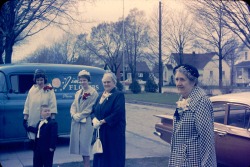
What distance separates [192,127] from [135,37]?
4839 cm

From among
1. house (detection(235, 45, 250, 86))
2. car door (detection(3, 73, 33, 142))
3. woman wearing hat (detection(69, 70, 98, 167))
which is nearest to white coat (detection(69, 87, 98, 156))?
woman wearing hat (detection(69, 70, 98, 167))

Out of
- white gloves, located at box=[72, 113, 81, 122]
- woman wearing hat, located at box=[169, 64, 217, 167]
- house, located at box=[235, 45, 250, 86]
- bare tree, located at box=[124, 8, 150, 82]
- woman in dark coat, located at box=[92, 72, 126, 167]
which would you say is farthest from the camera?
house, located at box=[235, 45, 250, 86]

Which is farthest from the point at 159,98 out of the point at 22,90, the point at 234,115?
the point at 234,115

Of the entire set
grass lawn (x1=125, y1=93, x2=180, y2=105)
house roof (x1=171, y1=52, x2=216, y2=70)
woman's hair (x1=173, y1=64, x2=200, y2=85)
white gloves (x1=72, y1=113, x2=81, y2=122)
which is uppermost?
house roof (x1=171, y1=52, x2=216, y2=70)

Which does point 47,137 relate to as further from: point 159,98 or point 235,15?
point 159,98

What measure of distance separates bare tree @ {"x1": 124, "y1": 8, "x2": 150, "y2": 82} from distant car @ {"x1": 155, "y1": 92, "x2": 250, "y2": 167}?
40.1 metres

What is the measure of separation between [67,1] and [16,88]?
26.2 feet

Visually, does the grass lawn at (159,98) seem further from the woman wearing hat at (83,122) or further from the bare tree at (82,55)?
the bare tree at (82,55)

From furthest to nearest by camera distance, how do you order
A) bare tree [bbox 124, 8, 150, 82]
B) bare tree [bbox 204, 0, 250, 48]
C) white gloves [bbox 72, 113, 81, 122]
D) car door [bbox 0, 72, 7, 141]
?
bare tree [bbox 124, 8, 150, 82] < bare tree [bbox 204, 0, 250, 48] < car door [bbox 0, 72, 7, 141] < white gloves [bbox 72, 113, 81, 122]

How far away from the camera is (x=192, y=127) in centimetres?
349

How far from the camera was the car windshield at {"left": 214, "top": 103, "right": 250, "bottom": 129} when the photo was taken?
5.48m

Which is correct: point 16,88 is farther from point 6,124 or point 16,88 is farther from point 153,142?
point 153,142

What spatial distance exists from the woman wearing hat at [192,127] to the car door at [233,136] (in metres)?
1.93

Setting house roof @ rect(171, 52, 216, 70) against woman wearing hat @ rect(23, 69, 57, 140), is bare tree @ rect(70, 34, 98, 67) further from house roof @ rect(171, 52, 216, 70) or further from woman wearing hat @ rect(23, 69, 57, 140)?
woman wearing hat @ rect(23, 69, 57, 140)
